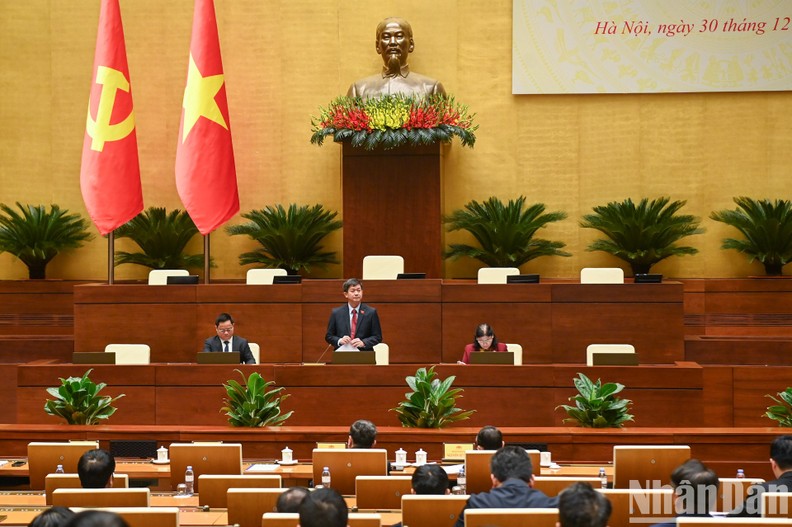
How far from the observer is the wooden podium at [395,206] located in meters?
11.9

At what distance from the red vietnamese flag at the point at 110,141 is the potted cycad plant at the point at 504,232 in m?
3.81

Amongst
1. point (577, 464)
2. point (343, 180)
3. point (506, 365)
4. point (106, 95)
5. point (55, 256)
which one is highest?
point (106, 95)

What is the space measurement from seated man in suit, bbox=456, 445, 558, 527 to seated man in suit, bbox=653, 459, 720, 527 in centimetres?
53

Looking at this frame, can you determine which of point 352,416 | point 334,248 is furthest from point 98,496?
point 334,248

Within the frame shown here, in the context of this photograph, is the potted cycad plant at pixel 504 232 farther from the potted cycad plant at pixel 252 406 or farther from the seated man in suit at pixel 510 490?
the seated man in suit at pixel 510 490

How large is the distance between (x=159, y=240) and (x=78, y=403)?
5025mm

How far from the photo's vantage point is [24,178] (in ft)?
45.3

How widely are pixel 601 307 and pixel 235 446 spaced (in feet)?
16.7

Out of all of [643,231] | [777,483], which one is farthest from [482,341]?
[777,483]

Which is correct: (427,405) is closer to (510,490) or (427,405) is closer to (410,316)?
(410,316)

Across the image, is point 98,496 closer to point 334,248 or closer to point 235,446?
point 235,446

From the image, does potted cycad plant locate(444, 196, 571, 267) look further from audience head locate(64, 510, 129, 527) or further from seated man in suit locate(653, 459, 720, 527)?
audience head locate(64, 510, 129, 527)

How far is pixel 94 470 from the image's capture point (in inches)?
205

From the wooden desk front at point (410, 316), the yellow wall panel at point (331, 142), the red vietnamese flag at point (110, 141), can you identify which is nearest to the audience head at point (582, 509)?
the wooden desk front at point (410, 316)
